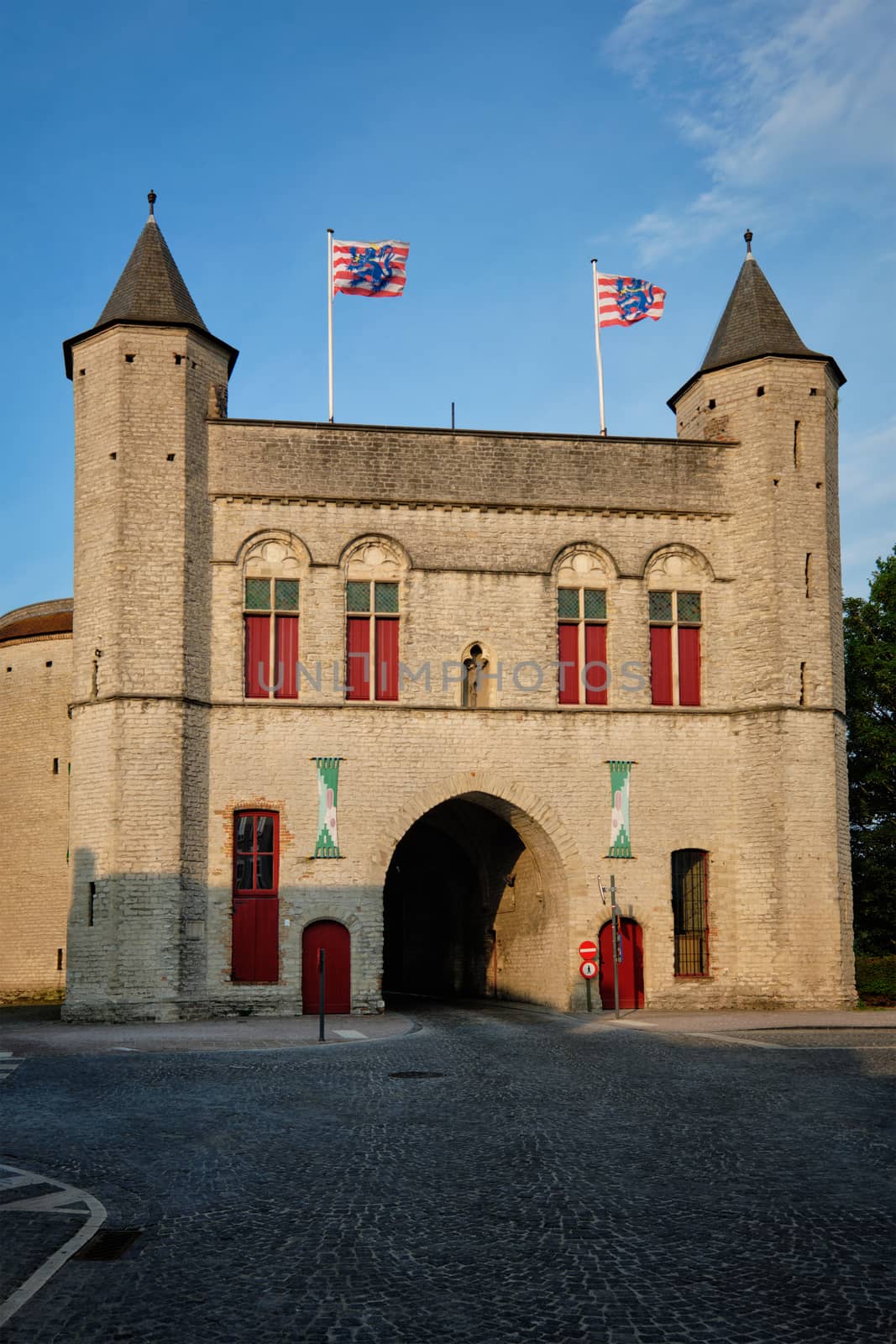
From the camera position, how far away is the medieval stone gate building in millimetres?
25812

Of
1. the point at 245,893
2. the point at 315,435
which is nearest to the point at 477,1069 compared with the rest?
the point at 245,893

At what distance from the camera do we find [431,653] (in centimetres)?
2730

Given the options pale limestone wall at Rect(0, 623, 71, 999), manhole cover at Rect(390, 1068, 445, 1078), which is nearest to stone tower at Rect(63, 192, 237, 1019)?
manhole cover at Rect(390, 1068, 445, 1078)

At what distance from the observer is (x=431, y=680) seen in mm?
27203

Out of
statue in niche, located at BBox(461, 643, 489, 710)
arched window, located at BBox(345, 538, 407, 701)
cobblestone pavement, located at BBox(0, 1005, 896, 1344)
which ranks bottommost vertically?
cobblestone pavement, located at BBox(0, 1005, 896, 1344)

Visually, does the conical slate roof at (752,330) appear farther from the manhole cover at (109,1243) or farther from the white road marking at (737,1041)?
the manhole cover at (109,1243)

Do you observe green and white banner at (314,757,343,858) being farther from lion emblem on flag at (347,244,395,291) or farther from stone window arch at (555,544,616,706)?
lion emblem on flag at (347,244,395,291)

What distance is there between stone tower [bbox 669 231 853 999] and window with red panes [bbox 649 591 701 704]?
923 mm

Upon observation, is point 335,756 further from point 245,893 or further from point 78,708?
point 78,708

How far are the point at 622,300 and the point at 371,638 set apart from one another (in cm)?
998

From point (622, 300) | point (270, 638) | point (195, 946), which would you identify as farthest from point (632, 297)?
point (195, 946)

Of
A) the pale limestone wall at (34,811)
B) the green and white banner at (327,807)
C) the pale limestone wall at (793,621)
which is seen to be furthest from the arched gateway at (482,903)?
the pale limestone wall at (34,811)

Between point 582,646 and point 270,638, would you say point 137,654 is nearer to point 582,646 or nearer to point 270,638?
point 270,638

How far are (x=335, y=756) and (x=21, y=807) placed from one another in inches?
550
